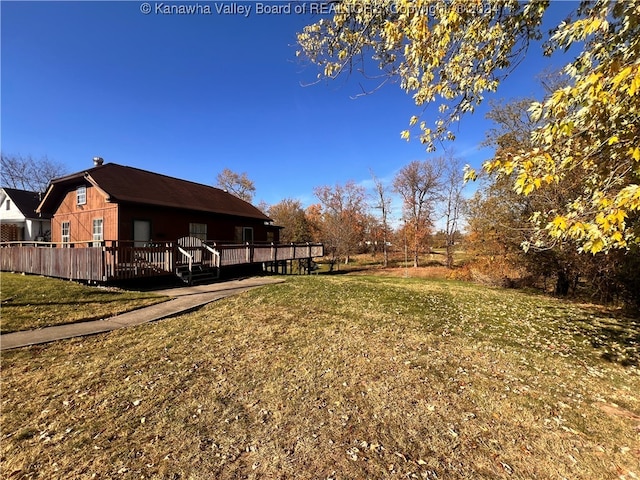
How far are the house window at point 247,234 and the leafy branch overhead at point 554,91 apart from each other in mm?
17590

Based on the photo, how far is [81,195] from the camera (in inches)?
606

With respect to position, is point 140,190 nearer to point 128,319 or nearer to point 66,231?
point 66,231

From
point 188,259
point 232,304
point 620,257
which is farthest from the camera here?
point 188,259

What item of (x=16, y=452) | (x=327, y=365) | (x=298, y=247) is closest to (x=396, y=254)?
(x=298, y=247)

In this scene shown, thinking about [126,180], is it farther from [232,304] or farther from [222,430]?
[222,430]

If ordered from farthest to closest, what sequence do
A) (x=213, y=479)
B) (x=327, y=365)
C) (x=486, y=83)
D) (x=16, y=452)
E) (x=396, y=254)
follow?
(x=396, y=254) → (x=327, y=365) → (x=486, y=83) → (x=16, y=452) → (x=213, y=479)

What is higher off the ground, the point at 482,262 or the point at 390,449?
the point at 482,262

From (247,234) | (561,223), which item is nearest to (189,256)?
(247,234)

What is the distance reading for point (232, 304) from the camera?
8.39 m

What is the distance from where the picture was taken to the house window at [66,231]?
16.2 m

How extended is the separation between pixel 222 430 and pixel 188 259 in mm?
10433

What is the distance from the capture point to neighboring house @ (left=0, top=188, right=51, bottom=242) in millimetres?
23938

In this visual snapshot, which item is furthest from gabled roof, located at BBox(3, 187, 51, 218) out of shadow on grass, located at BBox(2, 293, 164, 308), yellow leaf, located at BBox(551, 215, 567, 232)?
yellow leaf, located at BBox(551, 215, 567, 232)

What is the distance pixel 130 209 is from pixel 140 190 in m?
1.76
